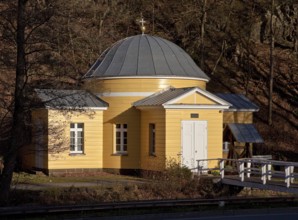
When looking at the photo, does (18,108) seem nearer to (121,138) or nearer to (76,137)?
(76,137)

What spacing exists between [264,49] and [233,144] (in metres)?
20.8

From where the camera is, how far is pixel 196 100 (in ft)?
105

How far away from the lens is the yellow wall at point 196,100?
3184 centimetres

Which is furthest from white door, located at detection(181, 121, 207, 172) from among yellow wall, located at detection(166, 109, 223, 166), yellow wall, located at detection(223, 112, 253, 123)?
yellow wall, located at detection(223, 112, 253, 123)

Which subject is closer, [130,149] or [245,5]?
[130,149]

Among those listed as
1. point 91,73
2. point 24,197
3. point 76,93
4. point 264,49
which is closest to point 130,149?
point 91,73

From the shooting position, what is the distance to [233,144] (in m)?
36.4

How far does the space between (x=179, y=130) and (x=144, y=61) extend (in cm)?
482

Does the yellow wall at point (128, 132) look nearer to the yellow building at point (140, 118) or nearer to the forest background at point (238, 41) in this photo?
the yellow building at point (140, 118)

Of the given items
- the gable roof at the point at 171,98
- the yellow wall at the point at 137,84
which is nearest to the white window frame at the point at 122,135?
the gable roof at the point at 171,98

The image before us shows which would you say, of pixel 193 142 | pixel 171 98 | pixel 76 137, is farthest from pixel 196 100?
pixel 76 137

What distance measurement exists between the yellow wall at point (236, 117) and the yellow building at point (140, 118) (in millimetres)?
1531

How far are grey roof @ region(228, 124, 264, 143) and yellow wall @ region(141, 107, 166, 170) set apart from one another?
5.10 meters

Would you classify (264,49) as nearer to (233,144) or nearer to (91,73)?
(233,144)
